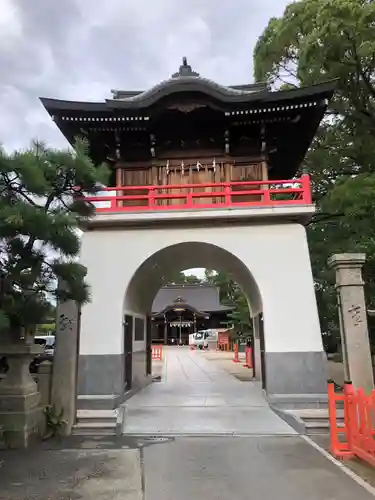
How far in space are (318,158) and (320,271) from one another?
4.50 metres

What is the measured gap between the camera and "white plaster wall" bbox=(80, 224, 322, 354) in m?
9.33

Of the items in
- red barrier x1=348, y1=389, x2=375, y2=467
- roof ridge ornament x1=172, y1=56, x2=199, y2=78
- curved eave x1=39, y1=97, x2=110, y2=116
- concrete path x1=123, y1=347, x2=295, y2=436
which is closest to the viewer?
red barrier x1=348, y1=389, x2=375, y2=467

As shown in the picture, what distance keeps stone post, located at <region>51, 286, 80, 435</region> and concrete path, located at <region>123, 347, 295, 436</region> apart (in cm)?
104

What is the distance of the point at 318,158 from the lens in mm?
15172

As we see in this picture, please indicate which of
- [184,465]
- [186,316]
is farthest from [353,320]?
[186,316]

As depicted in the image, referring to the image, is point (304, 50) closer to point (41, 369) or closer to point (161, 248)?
point (161, 248)

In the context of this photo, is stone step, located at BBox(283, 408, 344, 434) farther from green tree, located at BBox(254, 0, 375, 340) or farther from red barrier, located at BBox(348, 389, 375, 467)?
green tree, located at BBox(254, 0, 375, 340)

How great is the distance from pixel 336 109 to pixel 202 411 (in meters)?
10.9

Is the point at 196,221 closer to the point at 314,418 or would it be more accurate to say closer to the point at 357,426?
the point at 314,418

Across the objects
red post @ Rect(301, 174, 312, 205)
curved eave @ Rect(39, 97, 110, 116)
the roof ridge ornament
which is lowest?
red post @ Rect(301, 174, 312, 205)

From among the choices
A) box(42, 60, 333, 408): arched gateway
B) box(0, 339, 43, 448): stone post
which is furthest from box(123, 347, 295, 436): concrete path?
box(0, 339, 43, 448): stone post

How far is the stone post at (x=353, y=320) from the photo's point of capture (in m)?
7.05

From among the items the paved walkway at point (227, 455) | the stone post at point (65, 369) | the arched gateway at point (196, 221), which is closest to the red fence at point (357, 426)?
the paved walkway at point (227, 455)

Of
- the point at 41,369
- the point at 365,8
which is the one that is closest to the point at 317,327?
the point at 41,369
